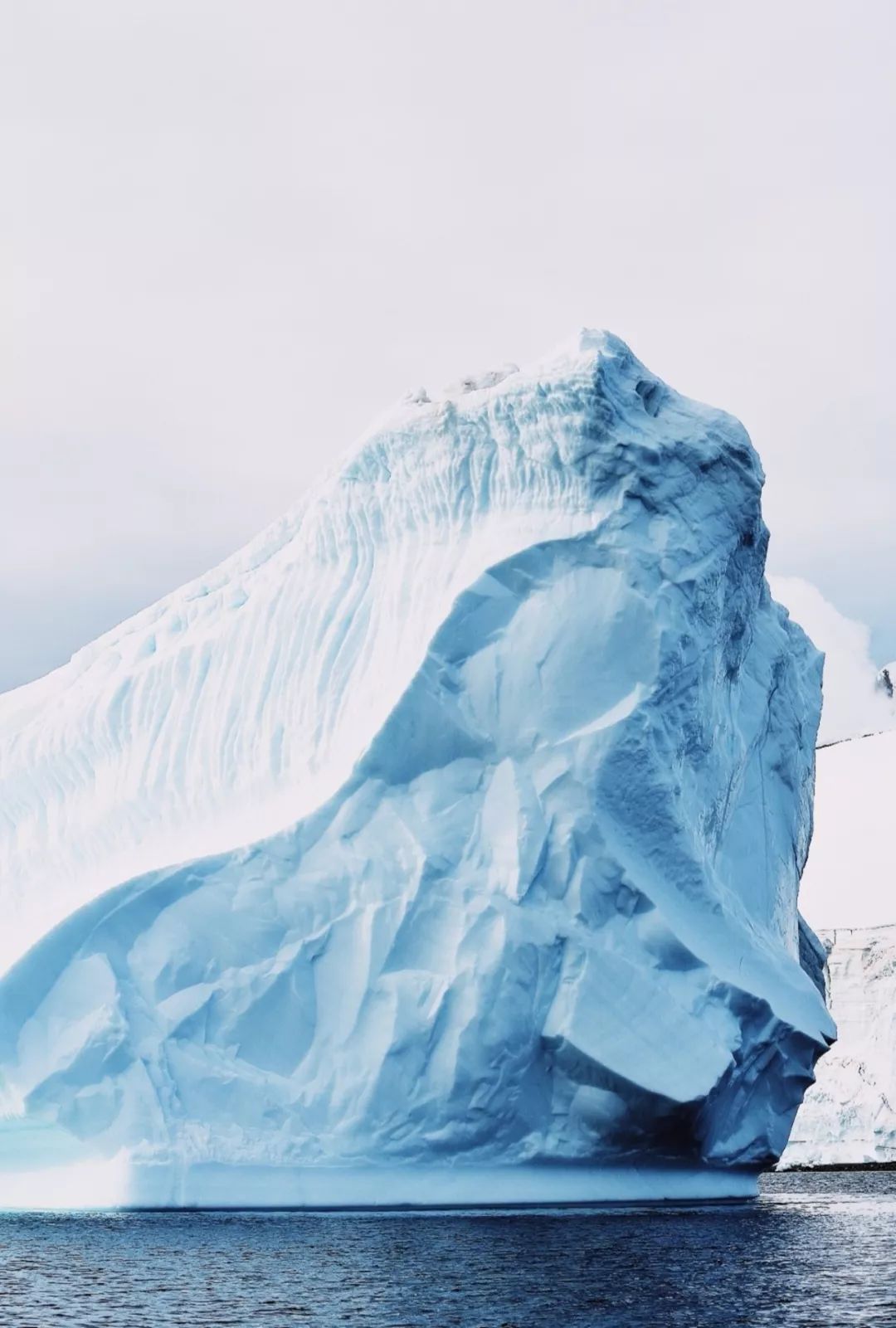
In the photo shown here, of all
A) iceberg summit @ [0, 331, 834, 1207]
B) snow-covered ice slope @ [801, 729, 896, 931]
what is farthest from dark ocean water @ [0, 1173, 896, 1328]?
snow-covered ice slope @ [801, 729, 896, 931]

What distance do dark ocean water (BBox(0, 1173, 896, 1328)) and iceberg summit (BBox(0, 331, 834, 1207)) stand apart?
2.66 feet

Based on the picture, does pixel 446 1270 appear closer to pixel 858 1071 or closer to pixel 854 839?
pixel 858 1071

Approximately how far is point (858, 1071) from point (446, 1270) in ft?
63.0

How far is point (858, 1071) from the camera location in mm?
27734

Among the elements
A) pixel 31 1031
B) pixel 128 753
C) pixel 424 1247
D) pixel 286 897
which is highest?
pixel 128 753

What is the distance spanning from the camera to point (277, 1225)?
13.1 metres

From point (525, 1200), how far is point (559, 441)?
668cm

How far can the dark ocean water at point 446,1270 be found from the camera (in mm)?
8508

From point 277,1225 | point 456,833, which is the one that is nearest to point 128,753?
point 456,833

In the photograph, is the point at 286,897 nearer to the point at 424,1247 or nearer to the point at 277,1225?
the point at 277,1225

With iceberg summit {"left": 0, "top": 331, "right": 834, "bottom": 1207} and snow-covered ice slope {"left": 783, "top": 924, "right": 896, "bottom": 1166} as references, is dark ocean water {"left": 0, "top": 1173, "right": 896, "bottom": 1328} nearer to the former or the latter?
iceberg summit {"left": 0, "top": 331, "right": 834, "bottom": 1207}

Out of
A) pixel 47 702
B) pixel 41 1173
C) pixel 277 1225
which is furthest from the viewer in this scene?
pixel 47 702

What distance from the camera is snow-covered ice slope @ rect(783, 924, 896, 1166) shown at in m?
27.4

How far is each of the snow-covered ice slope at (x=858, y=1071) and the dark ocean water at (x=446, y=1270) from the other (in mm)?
13600
